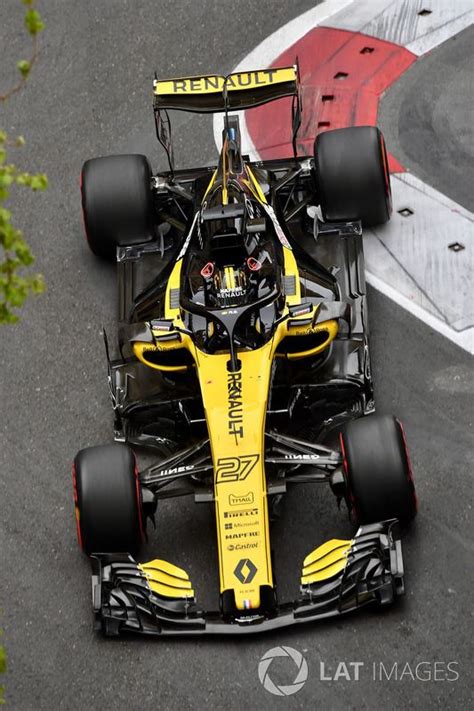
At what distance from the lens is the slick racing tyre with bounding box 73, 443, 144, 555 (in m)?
12.6

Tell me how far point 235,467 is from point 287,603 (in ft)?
3.42

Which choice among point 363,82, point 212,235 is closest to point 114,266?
point 212,235

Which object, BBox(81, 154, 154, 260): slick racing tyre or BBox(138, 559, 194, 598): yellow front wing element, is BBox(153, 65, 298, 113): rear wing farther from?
BBox(138, 559, 194, 598): yellow front wing element

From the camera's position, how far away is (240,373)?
12.9 metres

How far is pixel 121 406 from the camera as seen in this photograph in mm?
13711

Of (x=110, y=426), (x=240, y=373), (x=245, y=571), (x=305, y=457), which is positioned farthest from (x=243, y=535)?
(x=110, y=426)

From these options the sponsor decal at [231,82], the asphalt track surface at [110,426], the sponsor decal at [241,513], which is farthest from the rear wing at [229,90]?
the sponsor decal at [241,513]

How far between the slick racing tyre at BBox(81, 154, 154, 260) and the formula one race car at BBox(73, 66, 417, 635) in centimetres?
1

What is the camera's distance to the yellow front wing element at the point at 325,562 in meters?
12.2

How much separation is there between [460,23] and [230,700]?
8.13 metres

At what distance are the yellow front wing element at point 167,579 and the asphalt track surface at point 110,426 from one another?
1.63ft

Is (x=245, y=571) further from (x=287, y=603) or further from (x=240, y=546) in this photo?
(x=287, y=603)

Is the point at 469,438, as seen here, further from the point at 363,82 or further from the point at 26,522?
the point at 363,82

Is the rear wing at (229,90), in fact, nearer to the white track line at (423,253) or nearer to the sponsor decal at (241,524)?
the white track line at (423,253)
